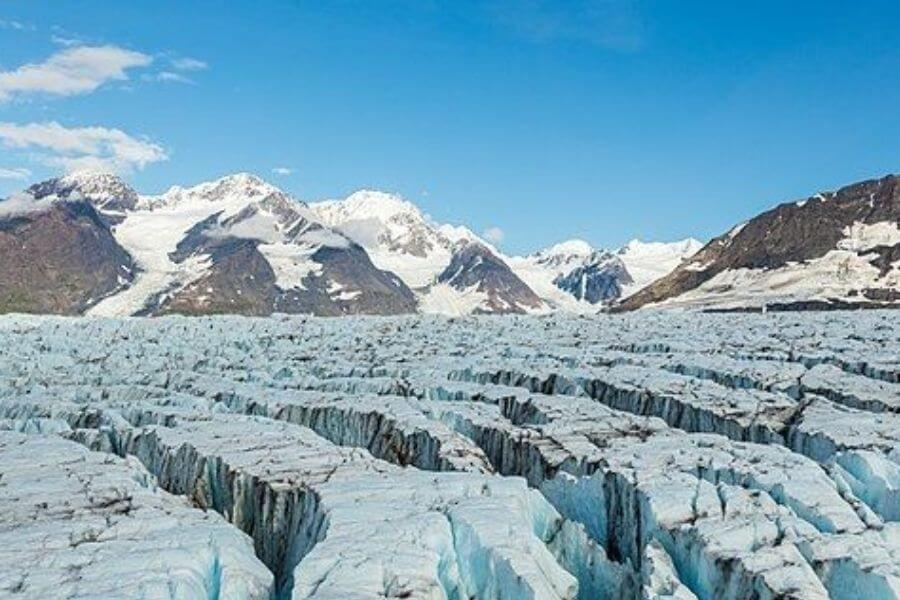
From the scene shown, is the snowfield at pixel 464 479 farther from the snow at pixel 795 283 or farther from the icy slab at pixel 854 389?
the snow at pixel 795 283

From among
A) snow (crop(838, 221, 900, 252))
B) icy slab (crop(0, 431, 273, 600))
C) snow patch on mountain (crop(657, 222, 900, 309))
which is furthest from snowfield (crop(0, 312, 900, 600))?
snow (crop(838, 221, 900, 252))

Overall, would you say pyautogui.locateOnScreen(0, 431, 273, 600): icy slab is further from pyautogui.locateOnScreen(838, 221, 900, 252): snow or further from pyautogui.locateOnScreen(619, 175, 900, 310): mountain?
pyautogui.locateOnScreen(838, 221, 900, 252): snow

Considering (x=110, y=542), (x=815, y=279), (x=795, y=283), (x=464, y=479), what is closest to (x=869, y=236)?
(x=815, y=279)

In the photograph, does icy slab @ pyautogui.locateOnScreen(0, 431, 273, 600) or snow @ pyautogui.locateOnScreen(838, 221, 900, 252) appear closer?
icy slab @ pyautogui.locateOnScreen(0, 431, 273, 600)

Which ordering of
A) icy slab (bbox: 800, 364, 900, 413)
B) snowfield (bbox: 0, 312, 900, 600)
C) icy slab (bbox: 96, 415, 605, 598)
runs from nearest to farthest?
A: icy slab (bbox: 96, 415, 605, 598) → snowfield (bbox: 0, 312, 900, 600) → icy slab (bbox: 800, 364, 900, 413)

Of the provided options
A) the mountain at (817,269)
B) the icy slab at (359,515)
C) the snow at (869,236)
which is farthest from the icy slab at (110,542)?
the snow at (869,236)

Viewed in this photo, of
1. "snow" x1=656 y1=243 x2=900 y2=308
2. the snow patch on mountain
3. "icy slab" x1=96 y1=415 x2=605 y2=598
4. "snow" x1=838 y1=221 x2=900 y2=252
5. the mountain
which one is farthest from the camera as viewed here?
"snow" x1=838 y1=221 x2=900 y2=252

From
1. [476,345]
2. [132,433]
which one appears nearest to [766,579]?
[132,433]
